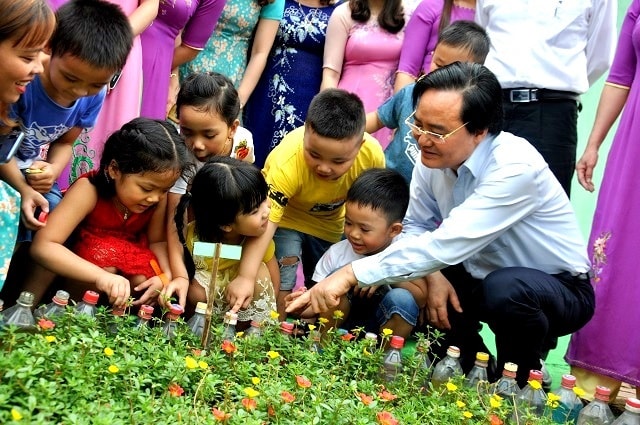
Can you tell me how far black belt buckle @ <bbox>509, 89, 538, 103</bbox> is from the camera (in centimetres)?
402

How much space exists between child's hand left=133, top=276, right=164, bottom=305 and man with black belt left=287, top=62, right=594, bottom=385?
21.9 inches

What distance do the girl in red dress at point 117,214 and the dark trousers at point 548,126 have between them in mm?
1609

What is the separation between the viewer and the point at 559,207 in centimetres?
349

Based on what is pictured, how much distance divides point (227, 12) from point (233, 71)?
296 mm

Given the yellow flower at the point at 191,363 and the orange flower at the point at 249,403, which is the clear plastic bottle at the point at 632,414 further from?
the yellow flower at the point at 191,363

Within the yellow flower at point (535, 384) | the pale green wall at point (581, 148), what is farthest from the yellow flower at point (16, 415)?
the pale green wall at point (581, 148)

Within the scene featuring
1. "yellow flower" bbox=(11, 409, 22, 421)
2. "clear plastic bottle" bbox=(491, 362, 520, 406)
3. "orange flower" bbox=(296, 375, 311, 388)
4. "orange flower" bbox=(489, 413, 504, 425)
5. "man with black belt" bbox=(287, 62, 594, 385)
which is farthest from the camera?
"man with black belt" bbox=(287, 62, 594, 385)

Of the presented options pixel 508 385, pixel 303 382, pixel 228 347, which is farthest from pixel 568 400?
pixel 228 347

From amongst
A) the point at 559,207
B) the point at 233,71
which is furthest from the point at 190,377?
the point at 233,71

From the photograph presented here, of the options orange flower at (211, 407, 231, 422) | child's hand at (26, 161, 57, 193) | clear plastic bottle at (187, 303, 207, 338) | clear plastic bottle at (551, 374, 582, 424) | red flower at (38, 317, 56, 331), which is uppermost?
child's hand at (26, 161, 57, 193)

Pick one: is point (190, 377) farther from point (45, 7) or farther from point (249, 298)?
point (45, 7)

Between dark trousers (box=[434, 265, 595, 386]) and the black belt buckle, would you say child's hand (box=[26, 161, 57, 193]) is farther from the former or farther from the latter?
the black belt buckle

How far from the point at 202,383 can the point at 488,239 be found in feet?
4.59

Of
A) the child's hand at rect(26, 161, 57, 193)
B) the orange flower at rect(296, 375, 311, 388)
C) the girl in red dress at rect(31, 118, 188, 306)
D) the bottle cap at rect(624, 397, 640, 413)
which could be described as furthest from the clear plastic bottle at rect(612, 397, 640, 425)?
the child's hand at rect(26, 161, 57, 193)
